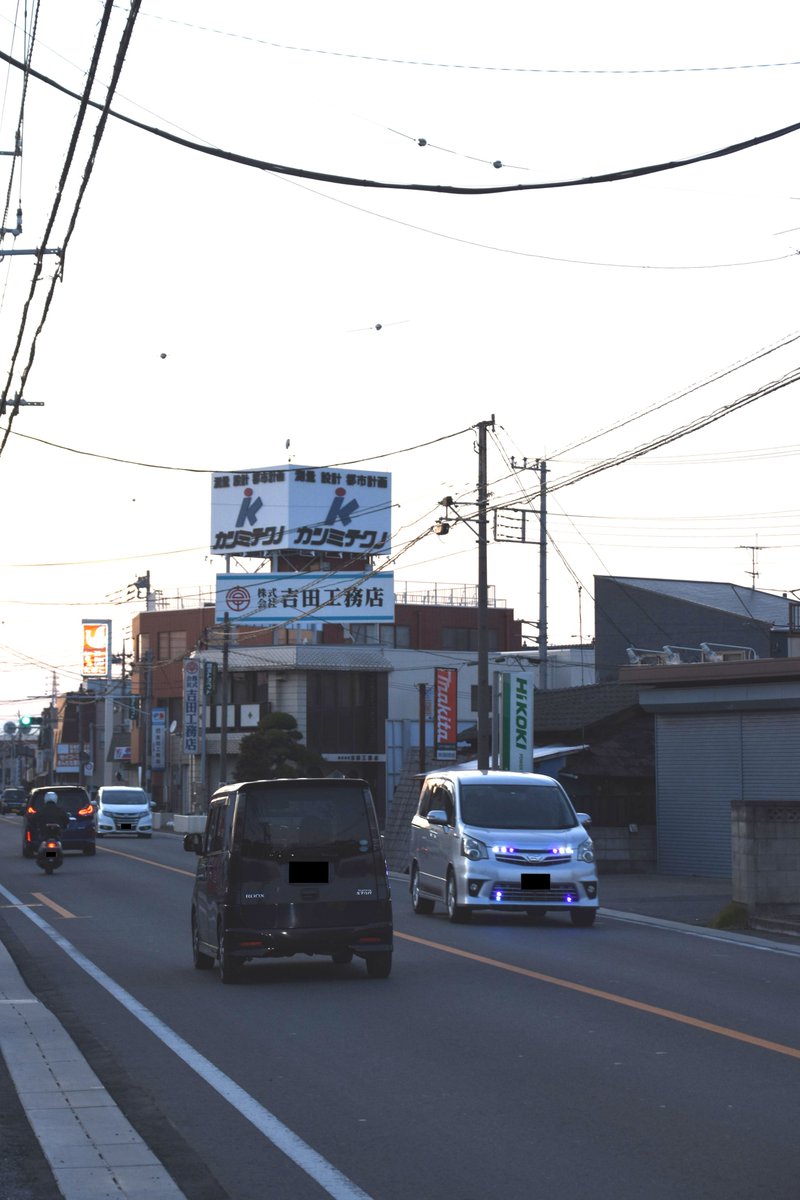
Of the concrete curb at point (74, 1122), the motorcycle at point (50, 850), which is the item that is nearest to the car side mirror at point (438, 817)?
the concrete curb at point (74, 1122)

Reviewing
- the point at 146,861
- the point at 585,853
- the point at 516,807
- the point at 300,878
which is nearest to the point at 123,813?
the point at 146,861

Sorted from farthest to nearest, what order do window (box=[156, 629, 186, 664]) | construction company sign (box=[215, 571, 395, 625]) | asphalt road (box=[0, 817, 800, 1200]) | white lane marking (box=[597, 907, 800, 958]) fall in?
window (box=[156, 629, 186, 664])
construction company sign (box=[215, 571, 395, 625])
white lane marking (box=[597, 907, 800, 958])
asphalt road (box=[0, 817, 800, 1200])

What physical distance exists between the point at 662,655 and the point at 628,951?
73.7 feet

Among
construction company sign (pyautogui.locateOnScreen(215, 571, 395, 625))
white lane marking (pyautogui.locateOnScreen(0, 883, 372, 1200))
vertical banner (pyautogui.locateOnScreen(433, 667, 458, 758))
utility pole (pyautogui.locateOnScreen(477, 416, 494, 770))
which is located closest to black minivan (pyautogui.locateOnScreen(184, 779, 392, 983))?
white lane marking (pyautogui.locateOnScreen(0, 883, 372, 1200))

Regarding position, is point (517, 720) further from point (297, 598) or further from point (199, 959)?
point (297, 598)

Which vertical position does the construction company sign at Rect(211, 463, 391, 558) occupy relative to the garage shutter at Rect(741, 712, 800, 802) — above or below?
above

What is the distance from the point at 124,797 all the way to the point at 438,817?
36424 mm

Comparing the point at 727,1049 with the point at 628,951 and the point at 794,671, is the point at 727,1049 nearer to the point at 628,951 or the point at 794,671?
the point at 628,951

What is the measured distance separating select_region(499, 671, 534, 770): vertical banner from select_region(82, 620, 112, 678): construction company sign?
6293 cm

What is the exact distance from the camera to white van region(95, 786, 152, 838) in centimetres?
5425

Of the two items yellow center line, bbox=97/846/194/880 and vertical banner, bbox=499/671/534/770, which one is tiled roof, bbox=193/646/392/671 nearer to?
yellow center line, bbox=97/846/194/880

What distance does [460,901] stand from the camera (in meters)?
19.9

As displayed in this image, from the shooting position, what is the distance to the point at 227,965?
542 inches

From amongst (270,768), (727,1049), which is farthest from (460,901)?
(270,768)
